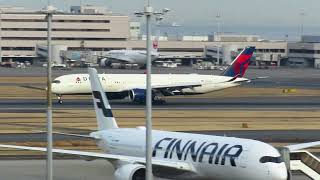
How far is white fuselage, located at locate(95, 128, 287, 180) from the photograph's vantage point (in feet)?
130

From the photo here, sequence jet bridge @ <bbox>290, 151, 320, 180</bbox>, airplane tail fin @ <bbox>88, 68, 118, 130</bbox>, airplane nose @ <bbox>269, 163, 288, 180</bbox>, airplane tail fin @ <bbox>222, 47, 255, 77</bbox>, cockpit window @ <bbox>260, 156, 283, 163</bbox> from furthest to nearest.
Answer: airplane tail fin @ <bbox>222, 47, 255, 77</bbox>
airplane tail fin @ <bbox>88, 68, 118, 130</bbox>
jet bridge @ <bbox>290, 151, 320, 180</bbox>
cockpit window @ <bbox>260, 156, 283, 163</bbox>
airplane nose @ <bbox>269, 163, 288, 180</bbox>

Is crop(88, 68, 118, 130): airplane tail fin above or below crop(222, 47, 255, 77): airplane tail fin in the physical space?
above

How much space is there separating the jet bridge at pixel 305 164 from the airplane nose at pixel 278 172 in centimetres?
350

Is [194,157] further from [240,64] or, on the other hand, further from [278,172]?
[240,64]

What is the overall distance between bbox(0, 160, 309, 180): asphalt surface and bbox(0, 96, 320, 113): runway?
42304 millimetres

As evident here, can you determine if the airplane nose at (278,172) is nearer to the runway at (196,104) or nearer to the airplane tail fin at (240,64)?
the runway at (196,104)

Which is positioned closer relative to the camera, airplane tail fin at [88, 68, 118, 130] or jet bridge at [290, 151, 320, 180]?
jet bridge at [290, 151, 320, 180]

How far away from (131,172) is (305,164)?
8.71 meters

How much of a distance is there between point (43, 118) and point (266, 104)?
3688 cm

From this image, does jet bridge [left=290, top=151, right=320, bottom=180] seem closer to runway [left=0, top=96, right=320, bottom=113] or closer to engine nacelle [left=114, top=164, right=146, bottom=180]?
engine nacelle [left=114, top=164, right=146, bottom=180]

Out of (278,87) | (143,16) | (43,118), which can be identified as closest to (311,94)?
(278,87)

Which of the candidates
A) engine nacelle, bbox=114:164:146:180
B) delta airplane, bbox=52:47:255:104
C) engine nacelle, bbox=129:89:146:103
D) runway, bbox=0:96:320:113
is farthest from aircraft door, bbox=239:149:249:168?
delta airplane, bbox=52:47:255:104

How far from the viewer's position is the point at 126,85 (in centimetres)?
11125

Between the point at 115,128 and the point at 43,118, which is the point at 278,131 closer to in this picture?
the point at 43,118
